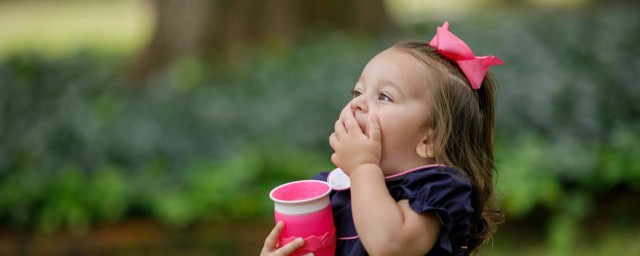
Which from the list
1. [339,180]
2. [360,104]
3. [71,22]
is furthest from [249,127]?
[71,22]

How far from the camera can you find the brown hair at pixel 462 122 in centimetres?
209

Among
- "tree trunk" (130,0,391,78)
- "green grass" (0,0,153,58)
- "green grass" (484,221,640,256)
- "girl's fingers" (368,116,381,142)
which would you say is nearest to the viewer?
"girl's fingers" (368,116,381,142)

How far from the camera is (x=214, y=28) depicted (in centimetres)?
682

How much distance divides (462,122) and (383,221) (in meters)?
0.44

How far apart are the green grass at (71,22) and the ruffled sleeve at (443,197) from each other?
980 cm

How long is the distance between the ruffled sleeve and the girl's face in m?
0.07

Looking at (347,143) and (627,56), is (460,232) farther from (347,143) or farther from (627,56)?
(627,56)

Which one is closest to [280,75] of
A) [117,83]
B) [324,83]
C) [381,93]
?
[324,83]

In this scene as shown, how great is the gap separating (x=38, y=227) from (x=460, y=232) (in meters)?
3.49

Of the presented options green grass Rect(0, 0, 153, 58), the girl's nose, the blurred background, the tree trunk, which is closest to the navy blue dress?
the girl's nose

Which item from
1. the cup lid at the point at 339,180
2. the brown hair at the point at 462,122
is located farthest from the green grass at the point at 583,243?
the cup lid at the point at 339,180

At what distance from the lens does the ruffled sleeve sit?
1965 mm

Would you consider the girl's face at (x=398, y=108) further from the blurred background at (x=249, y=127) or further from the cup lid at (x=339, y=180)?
the blurred background at (x=249, y=127)

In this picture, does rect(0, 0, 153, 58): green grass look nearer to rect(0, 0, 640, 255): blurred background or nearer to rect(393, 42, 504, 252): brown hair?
rect(0, 0, 640, 255): blurred background
